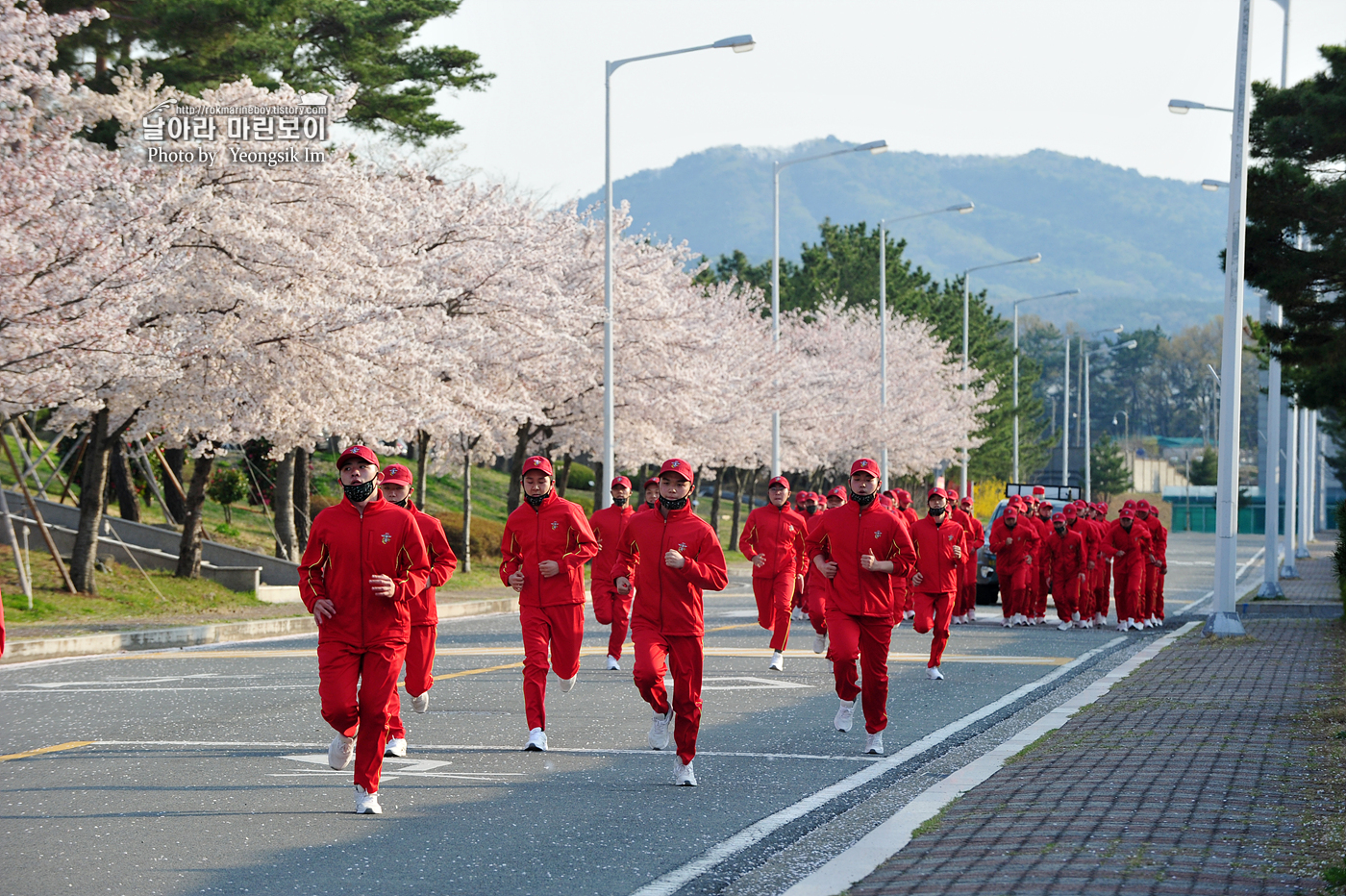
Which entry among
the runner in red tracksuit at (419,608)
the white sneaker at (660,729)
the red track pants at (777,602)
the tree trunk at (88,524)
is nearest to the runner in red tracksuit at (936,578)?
the red track pants at (777,602)

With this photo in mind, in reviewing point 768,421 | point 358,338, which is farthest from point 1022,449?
point 358,338

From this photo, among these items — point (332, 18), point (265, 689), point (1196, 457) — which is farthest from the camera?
point (1196, 457)

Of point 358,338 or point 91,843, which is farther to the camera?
point 358,338

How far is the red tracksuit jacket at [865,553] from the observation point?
10.3m

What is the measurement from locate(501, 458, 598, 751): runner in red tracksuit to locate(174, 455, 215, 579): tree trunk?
50.0 ft

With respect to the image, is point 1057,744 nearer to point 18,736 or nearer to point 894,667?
point 894,667

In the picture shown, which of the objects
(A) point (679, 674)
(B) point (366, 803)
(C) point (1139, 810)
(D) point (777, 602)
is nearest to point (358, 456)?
(B) point (366, 803)

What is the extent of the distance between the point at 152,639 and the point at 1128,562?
1384 cm

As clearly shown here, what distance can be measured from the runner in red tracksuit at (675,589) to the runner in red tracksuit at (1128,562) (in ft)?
48.9

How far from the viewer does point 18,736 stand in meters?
10.8

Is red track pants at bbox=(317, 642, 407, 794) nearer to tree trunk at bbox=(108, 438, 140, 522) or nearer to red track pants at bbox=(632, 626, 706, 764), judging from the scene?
red track pants at bbox=(632, 626, 706, 764)

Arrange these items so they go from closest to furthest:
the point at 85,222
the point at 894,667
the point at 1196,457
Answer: the point at 894,667, the point at 85,222, the point at 1196,457

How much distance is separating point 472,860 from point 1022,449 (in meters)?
83.8

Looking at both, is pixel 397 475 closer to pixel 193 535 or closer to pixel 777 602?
pixel 777 602
